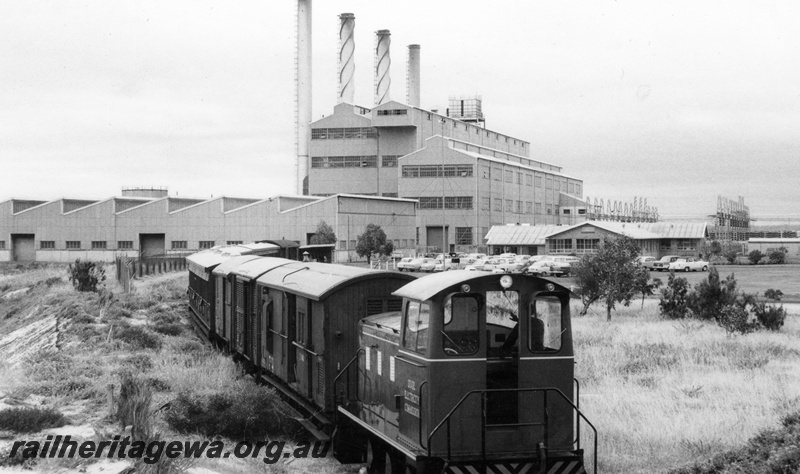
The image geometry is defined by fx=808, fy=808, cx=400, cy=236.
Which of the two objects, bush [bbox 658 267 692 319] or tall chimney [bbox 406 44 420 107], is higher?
tall chimney [bbox 406 44 420 107]

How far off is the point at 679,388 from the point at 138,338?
48.3 feet

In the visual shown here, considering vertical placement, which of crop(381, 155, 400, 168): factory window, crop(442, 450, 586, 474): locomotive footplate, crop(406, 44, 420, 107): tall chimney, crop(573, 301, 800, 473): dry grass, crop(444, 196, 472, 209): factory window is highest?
crop(406, 44, 420, 107): tall chimney

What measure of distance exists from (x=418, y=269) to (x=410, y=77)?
54.7 meters

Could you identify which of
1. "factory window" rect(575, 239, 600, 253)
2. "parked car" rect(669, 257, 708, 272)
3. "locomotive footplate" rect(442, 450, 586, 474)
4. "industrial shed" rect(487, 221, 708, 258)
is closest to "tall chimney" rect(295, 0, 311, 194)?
"industrial shed" rect(487, 221, 708, 258)

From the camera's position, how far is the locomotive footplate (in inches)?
386

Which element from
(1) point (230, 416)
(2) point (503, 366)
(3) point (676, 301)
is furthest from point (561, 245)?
(2) point (503, 366)

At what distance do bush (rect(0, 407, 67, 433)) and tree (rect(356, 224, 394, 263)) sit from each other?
68932mm

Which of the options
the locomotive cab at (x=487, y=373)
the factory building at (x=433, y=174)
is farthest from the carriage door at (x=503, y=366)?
the factory building at (x=433, y=174)

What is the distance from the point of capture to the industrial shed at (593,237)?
83.8 m

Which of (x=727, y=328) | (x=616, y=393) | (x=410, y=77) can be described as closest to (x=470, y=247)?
(x=410, y=77)

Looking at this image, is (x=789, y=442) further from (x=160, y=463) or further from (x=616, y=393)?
(x=160, y=463)

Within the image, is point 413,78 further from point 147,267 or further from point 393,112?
point 147,267

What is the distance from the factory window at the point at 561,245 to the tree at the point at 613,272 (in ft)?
151

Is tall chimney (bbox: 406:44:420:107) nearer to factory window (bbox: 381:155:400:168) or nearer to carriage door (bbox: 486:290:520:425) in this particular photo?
factory window (bbox: 381:155:400:168)
